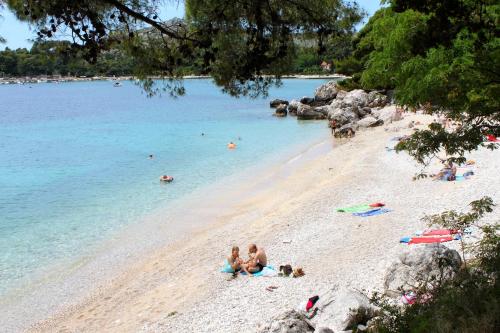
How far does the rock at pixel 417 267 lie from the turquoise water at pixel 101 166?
3.88 meters

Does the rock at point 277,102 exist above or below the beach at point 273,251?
below

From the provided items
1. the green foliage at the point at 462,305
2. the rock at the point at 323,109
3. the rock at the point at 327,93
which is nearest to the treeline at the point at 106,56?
the green foliage at the point at 462,305

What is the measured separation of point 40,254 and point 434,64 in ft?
41.1

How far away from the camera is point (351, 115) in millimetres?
43375

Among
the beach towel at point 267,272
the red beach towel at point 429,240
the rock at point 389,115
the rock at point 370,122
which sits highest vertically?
the red beach towel at point 429,240

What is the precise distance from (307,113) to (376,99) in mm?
6824

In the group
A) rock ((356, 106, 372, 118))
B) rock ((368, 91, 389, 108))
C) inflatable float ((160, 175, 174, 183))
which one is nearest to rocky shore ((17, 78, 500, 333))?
inflatable float ((160, 175, 174, 183))

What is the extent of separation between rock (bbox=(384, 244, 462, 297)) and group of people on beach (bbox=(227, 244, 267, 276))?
366cm

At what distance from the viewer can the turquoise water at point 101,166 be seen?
18.4 metres

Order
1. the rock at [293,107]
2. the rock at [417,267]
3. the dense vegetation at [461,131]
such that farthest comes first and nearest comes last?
the rock at [293,107] < the rock at [417,267] < the dense vegetation at [461,131]

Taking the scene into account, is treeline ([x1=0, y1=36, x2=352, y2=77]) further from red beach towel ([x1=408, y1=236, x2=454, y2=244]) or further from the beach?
red beach towel ([x1=408, y1=236, x2=454, y2=244])

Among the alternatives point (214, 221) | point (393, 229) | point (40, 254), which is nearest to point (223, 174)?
point (214, 221)

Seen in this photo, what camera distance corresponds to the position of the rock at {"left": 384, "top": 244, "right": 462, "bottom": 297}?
9.11 metres

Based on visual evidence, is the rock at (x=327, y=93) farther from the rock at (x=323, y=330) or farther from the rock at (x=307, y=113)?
the rock at (x=323, y=330)
